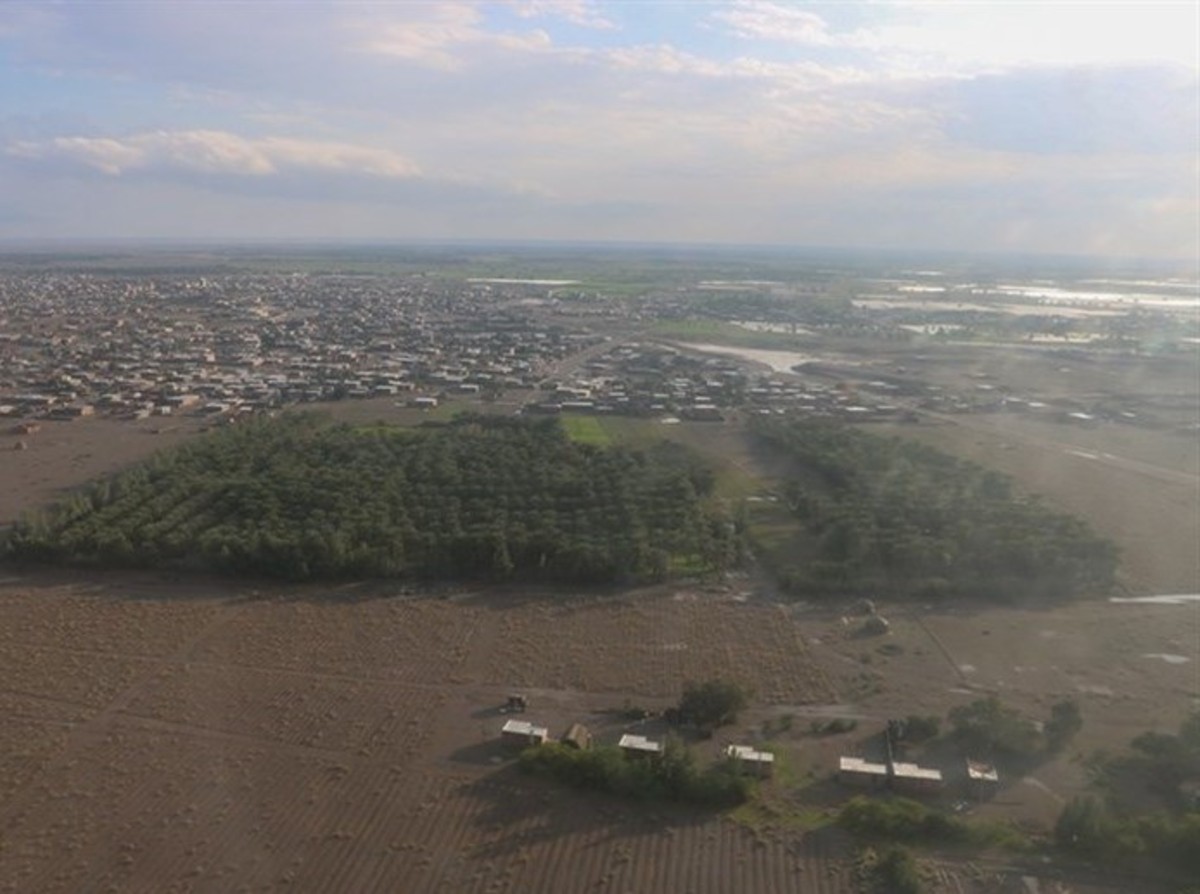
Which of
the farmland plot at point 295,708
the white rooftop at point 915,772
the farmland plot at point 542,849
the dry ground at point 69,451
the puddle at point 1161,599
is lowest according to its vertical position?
the farmland plot at point 542,849

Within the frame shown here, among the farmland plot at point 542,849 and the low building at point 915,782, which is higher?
the low building at point 915,782

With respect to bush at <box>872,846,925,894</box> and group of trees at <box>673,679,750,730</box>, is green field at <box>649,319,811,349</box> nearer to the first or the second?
group of trees at <box>673,679,750,730</box>

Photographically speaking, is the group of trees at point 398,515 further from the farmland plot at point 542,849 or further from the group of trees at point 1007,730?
the farmland plot at point 542,849

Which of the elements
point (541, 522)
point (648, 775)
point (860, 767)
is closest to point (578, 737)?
point (648, 775)

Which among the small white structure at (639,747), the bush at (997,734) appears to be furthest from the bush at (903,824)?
the small white structure at (639,747)

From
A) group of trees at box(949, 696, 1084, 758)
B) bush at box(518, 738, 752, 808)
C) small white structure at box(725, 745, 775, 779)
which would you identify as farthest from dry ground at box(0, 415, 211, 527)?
group of trees at box(949, 696, 1084, 758)

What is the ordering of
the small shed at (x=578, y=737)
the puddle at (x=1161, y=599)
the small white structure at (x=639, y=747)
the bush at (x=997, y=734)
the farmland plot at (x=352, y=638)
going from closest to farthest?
the small white structure at (x=639, y=747)
the small shed at (x=578, y=737)
the bush at (x=997, y=734)
the farmland plot at (x=352, y=638)
the puddle at (x=1161, y=599)
